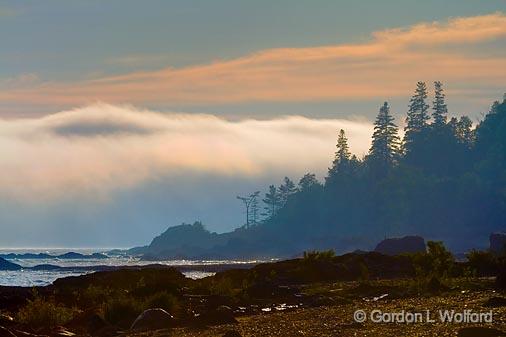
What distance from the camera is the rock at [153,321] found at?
106 feet

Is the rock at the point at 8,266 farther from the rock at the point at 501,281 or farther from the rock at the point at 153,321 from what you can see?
the rock at the point at 153,321

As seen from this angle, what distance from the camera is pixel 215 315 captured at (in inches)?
1291

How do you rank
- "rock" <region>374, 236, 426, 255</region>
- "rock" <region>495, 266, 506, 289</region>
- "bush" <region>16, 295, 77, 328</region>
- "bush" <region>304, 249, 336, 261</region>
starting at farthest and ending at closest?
"rock" <region>374, 236, 426, 255</region>, "bush" <region>304, 249, 336, 261</region>, "rock" <region>495, 266, 506, 289</region>, "bush" <region>16, 295, 77, 328</region>

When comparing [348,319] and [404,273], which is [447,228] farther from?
[348,319]

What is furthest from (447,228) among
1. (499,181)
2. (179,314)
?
(179,314)

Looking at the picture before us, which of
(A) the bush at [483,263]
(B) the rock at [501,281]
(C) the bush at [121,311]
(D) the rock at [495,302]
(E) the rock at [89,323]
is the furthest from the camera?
(A) the bush at [483,263]

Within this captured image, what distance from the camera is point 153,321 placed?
1291 inches

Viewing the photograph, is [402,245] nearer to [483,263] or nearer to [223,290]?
[483,263]

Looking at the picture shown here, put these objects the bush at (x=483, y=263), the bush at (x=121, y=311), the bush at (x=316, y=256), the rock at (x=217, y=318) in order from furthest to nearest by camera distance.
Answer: the bush at (x=316, y=256), the bush at (x=483, y=263), the bush at (x=121, y=311), the rock at (x=217, y=318)

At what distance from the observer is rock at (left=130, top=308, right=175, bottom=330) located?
106 ft

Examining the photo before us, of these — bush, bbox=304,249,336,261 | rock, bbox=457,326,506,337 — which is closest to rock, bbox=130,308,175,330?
rock, bbox=457,326,506,337


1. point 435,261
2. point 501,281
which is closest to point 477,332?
point 501,281

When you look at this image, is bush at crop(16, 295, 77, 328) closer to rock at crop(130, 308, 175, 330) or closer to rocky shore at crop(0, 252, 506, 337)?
rocky shore at crop(0, 252, 506, 337)

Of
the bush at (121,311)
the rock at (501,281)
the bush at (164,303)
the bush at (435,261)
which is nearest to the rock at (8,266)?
the bush at (435,261)
